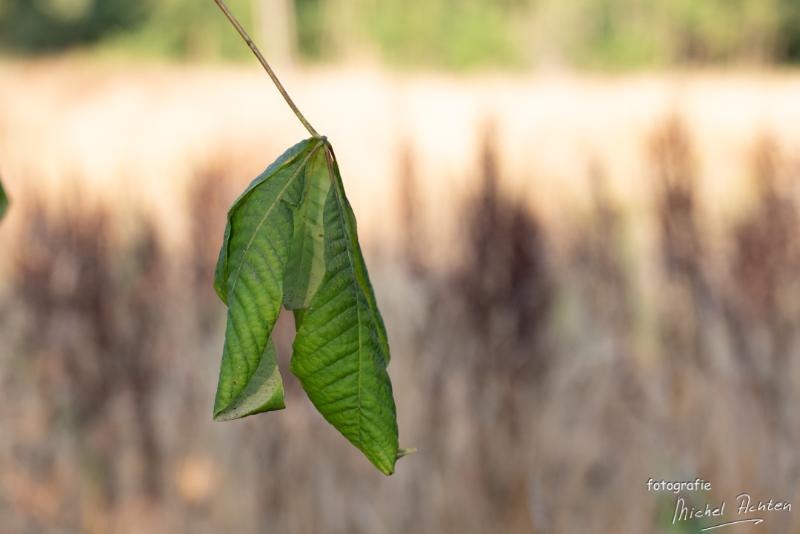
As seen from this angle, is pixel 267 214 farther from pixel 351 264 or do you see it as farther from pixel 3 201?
pixel 3 201

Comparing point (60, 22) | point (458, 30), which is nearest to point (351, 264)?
point (458, 30)

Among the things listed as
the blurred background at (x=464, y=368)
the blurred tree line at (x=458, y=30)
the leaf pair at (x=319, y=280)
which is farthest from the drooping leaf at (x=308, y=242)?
the blurred tree line at (x=458, y=30)

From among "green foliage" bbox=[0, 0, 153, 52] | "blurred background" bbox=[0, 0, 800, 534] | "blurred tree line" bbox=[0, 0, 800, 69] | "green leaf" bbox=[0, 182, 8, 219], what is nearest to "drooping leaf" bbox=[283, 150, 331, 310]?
"green leaf" bbox=[0, 182, 8, 219]

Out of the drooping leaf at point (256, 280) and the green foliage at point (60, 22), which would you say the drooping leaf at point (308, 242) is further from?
the green foliage at point (60, 22)

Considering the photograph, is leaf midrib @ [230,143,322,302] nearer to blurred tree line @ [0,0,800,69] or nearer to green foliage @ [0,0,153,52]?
blurred tree line @ [0,0,800,69]
